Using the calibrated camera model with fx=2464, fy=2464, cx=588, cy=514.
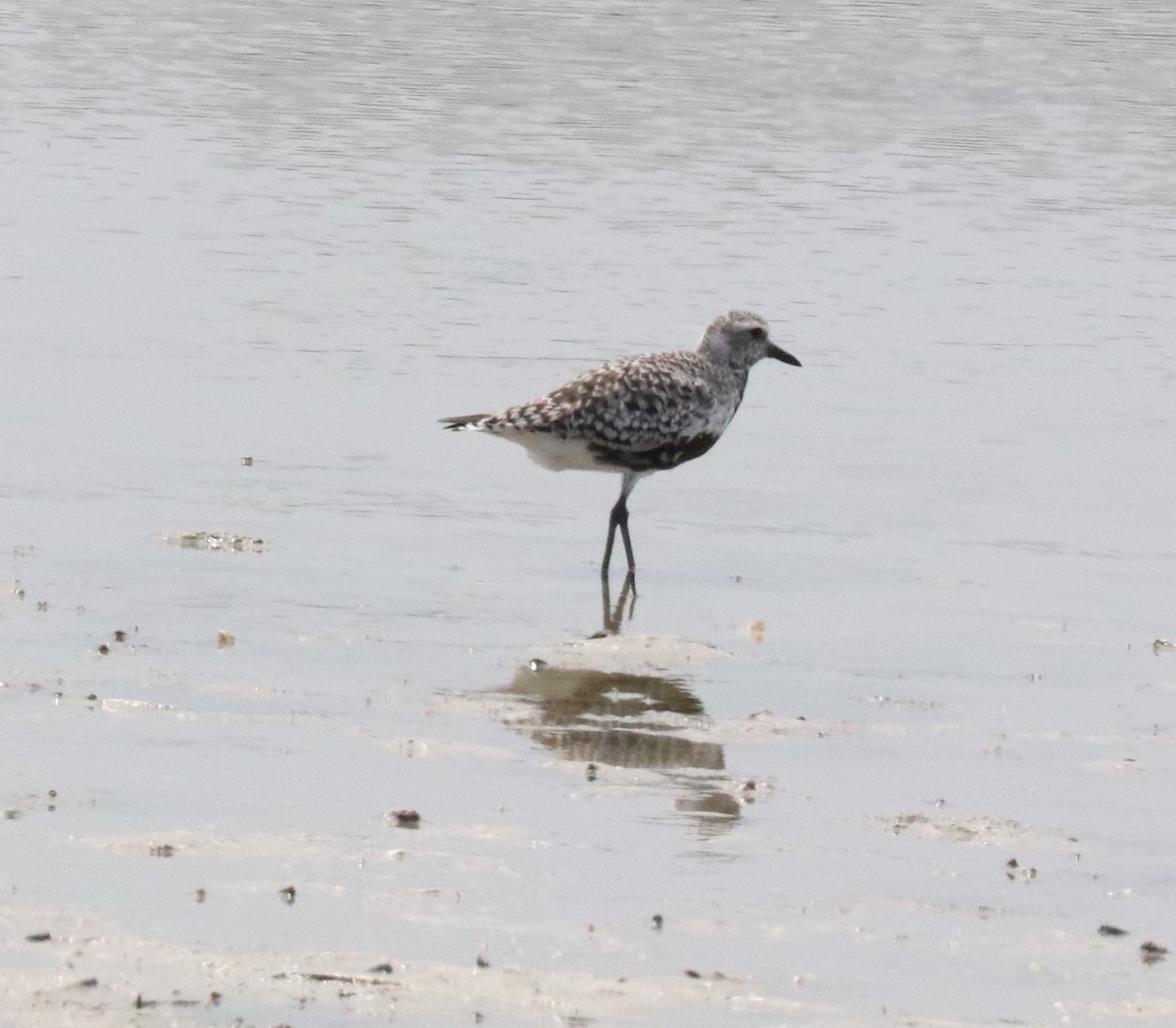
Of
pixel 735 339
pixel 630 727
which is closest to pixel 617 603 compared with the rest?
pixel 735 339

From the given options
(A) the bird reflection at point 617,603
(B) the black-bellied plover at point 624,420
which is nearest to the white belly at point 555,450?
(B) the black-bellied plover at point 624,420

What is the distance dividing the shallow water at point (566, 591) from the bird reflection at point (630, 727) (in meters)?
0.04

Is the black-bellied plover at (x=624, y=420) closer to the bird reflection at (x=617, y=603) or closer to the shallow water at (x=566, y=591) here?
the bird reflection at (x=617, y=603)

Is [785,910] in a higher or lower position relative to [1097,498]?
higher

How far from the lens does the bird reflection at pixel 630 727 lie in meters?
9.56

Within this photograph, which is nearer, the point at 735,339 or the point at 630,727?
the point at 630,727

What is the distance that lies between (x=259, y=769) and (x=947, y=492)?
7.80 meters

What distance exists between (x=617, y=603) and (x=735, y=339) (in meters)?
2.27

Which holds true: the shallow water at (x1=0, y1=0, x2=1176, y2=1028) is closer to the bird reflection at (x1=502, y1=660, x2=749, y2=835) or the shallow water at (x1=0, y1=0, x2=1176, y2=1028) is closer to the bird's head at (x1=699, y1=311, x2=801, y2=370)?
the bird reflection at (x1=502, y1=660, x2=749, y2=835)

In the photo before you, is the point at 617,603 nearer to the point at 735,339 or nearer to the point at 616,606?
the point at 616,606

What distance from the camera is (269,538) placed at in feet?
45.6

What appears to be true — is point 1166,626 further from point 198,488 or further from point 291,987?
point 291,987

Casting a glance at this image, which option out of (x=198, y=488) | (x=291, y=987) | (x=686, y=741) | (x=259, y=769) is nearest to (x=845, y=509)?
(x=198, y=488)

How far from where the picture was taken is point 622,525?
46.5 feet
